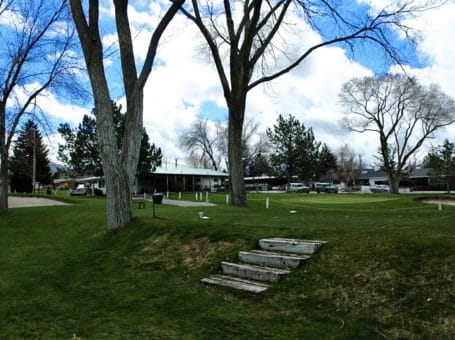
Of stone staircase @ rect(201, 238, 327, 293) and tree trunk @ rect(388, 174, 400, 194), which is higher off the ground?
tree trunk @ rect(388, 174, 400, 194)

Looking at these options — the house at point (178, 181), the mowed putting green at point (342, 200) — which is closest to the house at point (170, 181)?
the house at point (178, 181)

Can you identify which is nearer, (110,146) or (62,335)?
(62,335)

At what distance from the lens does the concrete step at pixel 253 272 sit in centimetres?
587

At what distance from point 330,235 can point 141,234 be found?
15.4ft

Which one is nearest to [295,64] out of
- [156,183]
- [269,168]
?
[156,183]

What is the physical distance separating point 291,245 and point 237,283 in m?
1.15

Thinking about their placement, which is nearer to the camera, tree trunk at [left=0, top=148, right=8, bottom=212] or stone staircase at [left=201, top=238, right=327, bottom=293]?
stone staircase at [left=201, top=238, right=327, bottom=293]

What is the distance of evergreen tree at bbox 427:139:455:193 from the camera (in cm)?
5069

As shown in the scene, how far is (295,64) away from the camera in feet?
62.2

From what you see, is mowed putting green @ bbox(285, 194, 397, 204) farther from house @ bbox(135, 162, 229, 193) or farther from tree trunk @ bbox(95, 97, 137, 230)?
tree trunk @ bbox(95, 97, 137, 230)

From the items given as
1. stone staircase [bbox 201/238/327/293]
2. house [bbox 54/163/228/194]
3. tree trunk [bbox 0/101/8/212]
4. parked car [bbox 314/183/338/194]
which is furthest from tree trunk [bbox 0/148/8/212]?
parked car [bbox 314/183/338/194]

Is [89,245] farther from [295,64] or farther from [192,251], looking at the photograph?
[295,64]

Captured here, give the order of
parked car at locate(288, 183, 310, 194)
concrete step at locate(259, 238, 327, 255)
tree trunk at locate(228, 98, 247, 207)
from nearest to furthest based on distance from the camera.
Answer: concrete step at locate(259, 238, 327, 255), tree trunk at locate(228, 98, 247, 207), parked car at locate(288, 183, 310, 194)

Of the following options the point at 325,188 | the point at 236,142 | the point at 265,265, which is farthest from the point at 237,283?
the point at 325,188
